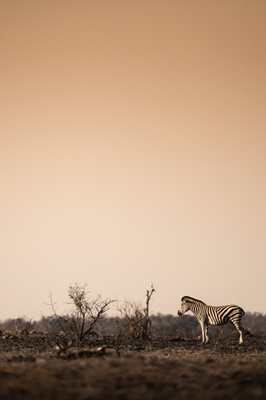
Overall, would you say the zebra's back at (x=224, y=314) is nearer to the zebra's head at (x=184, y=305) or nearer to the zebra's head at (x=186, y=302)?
the zebra's head at (x=186, y=302)

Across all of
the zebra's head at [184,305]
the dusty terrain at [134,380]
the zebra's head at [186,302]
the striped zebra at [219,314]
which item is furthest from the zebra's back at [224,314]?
the dusty terrain at [134,380]

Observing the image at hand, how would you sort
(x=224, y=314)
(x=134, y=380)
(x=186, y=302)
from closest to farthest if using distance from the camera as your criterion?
(x=134, y=380) < (x=224, y=314) < (x=186, y=302)

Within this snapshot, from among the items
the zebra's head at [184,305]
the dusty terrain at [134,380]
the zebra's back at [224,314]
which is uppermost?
the zebra's head at [184,305]

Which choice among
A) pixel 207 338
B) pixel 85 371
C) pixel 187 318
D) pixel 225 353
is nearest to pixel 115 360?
pixel 85 371

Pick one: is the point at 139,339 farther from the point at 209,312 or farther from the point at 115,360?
the point at 115,360

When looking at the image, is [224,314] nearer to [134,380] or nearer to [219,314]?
[219,314]

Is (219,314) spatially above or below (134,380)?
above

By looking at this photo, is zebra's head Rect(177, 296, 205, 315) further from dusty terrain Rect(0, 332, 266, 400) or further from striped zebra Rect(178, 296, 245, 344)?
dusty terrain Rect(0, 332, 266, 400)

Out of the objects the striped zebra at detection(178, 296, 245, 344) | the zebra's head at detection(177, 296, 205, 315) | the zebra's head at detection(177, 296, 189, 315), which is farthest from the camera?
the zebra's head at detection(177, 296, 189, 315)

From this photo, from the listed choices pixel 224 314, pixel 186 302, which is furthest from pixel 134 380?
pixel 186 302

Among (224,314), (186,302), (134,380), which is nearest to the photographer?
(134,380)

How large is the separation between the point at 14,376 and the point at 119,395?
5.23 ft

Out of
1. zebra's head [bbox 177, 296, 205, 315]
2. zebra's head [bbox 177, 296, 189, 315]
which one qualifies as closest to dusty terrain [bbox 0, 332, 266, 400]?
zebra's head [bbox 177, 296, 205, 315]

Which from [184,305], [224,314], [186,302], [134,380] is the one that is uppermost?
[186,302]
